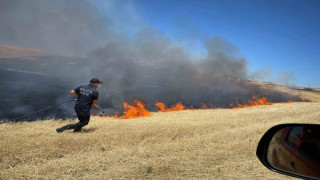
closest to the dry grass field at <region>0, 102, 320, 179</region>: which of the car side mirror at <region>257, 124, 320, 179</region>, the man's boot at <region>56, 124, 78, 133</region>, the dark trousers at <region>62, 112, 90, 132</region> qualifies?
the man's boot at <region>56, 124, 78, 133</region>

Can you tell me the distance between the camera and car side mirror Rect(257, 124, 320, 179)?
1334mm

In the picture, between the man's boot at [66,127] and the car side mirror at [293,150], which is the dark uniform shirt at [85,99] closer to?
the man's boot at [66,127]

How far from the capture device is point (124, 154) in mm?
4664

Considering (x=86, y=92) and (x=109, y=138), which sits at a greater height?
(x=86, y=92)

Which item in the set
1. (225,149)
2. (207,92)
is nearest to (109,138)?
(225,149)

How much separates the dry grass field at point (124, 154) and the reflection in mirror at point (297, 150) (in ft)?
7.80

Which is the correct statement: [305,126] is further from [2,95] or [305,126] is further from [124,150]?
[2,95]

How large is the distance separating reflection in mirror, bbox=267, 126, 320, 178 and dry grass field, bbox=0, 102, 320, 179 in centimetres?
238

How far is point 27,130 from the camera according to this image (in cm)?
545

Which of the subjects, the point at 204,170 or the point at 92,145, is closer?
the point at 204,170

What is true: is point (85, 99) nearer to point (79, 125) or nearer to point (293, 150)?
point (79, 125)

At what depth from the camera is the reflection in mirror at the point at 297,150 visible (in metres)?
1.33

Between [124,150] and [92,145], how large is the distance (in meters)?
0.85

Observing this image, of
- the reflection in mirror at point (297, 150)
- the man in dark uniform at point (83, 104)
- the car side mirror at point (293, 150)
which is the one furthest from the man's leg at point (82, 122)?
the reflection in mirror at point (297, 150)
